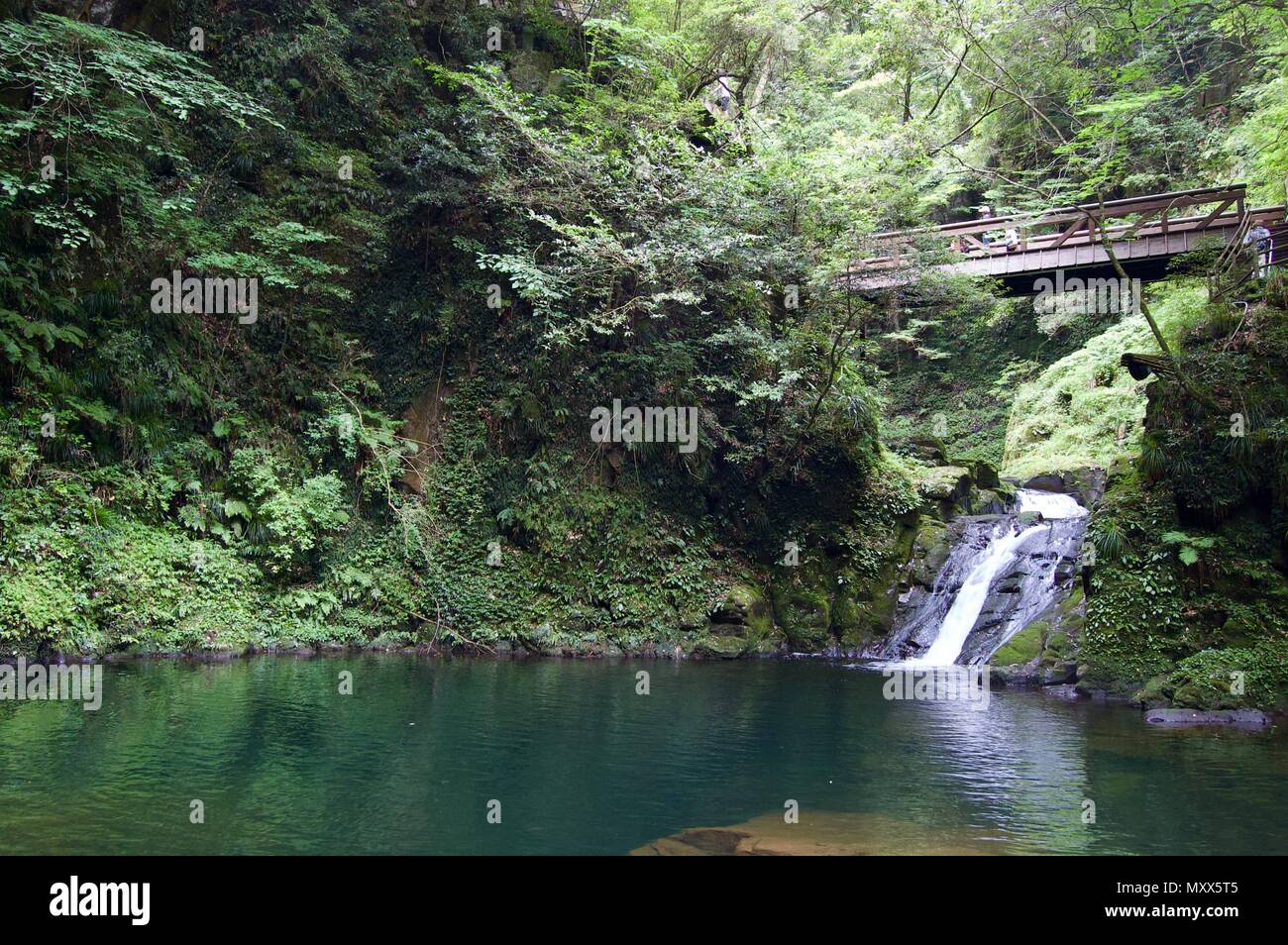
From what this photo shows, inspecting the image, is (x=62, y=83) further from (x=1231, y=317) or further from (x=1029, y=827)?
(x=1231, y=317)

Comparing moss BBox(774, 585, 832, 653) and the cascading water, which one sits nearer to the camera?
the cascading water

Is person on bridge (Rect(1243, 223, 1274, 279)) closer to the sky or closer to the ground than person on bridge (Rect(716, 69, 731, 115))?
closer to the ground

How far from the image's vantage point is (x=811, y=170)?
17.2 metres

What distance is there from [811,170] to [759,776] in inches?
514

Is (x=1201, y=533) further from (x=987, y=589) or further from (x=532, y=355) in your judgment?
(x=532, y=355)

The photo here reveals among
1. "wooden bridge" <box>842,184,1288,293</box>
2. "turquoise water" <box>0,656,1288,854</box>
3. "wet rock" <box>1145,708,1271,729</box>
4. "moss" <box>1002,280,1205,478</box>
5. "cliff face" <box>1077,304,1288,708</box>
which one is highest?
"wooden bridge" <box>842,184,1288,293</box>

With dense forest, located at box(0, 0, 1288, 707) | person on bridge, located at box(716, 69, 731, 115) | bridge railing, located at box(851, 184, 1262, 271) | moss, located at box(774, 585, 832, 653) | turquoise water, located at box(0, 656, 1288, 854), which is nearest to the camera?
turquoise water, located at box(0, 656, 1288, 854)

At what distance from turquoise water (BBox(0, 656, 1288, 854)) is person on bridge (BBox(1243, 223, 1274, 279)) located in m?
8.08

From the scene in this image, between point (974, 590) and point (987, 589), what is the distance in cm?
27

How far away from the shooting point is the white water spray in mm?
15891

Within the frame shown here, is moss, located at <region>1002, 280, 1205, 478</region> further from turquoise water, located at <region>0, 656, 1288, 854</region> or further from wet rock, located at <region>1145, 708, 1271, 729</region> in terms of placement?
turquoise water, located at <region>0, 656, 1288, 854</region>

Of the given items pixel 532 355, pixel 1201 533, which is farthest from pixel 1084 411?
pixel 532 355

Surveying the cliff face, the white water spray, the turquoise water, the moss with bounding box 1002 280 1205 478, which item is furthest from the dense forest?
the turquoise water

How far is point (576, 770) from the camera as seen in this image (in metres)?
8.30
